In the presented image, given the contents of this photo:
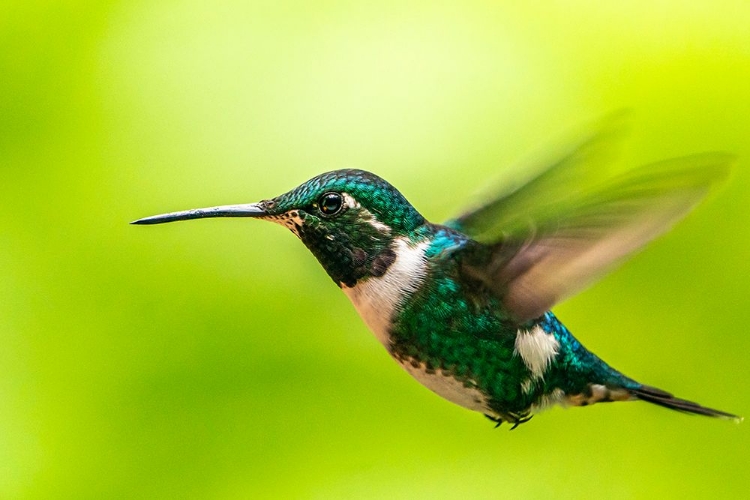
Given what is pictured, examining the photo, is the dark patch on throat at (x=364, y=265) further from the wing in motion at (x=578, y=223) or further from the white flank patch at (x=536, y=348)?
the white flank patch at (x=536, y=348)

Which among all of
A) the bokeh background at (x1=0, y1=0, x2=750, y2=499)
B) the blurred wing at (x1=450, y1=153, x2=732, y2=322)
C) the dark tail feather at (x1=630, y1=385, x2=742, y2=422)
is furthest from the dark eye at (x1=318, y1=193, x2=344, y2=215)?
the bokeh background at (x1=0, y1=0, x2=750, y2=499)

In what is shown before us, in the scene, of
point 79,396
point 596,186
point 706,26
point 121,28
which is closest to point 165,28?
point 121,28

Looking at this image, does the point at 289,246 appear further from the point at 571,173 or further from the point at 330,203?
the point at 571,173

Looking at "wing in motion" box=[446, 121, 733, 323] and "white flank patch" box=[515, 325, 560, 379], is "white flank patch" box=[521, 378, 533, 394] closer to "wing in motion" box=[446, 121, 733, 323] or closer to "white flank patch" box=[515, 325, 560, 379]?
"white flank patch" box=[515, 325, 560, 379]

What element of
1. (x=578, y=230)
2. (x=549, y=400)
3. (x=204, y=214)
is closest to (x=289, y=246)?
(x=549, y=400)

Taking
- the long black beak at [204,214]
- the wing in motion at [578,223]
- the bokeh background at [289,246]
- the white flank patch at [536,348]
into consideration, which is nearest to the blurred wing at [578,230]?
the wing in motion at [578,223]

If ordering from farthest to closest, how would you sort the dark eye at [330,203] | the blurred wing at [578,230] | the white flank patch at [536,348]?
the white flank patch at [536,348] < the dark eye at [330,203] < the blurred wing at [578,230]

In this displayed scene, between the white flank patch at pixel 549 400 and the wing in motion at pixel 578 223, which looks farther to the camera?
the white flank patch at pixel 549 400
